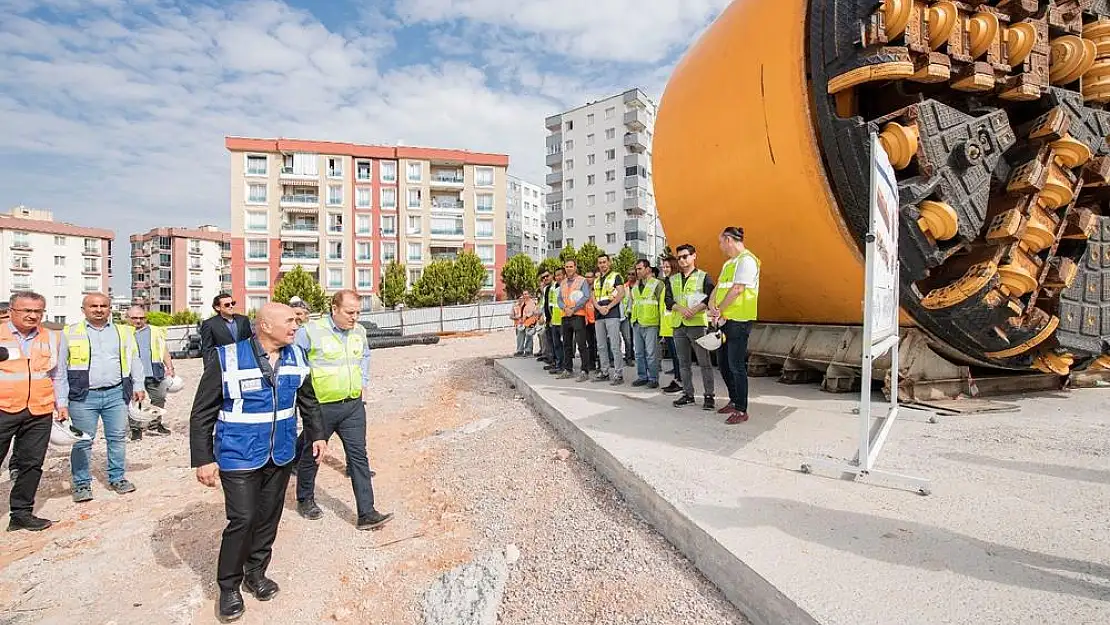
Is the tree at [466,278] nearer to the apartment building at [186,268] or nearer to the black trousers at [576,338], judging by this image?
the black trousers at [576,338]

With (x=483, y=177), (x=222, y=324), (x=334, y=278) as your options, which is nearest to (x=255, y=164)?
(x=334, y=278)

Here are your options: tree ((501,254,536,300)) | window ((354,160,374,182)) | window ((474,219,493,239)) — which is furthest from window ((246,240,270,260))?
tree ((501,254,536,300))

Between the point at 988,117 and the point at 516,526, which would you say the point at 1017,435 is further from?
the point at 516,526

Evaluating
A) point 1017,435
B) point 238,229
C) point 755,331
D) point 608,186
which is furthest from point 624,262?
point 1017,435

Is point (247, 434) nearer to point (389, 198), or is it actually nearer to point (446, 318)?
→ point (446, 318)

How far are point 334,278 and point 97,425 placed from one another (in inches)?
1898

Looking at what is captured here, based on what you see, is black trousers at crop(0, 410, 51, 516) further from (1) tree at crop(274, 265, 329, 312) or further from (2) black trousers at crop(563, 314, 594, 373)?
(1) tree at crop(274, 265, 329, 312)

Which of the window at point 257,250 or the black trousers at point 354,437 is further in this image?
the window at point 257,250

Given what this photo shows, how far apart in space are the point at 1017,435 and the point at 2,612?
677 cm

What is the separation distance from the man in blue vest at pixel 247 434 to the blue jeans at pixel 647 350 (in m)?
4.79

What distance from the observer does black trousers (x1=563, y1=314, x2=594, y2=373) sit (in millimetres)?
8133

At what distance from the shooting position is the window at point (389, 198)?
51.8m

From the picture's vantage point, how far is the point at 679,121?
21.6 feet

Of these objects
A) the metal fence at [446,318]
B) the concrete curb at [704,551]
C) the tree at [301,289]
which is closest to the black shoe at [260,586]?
the concrete curb at [704,551]
